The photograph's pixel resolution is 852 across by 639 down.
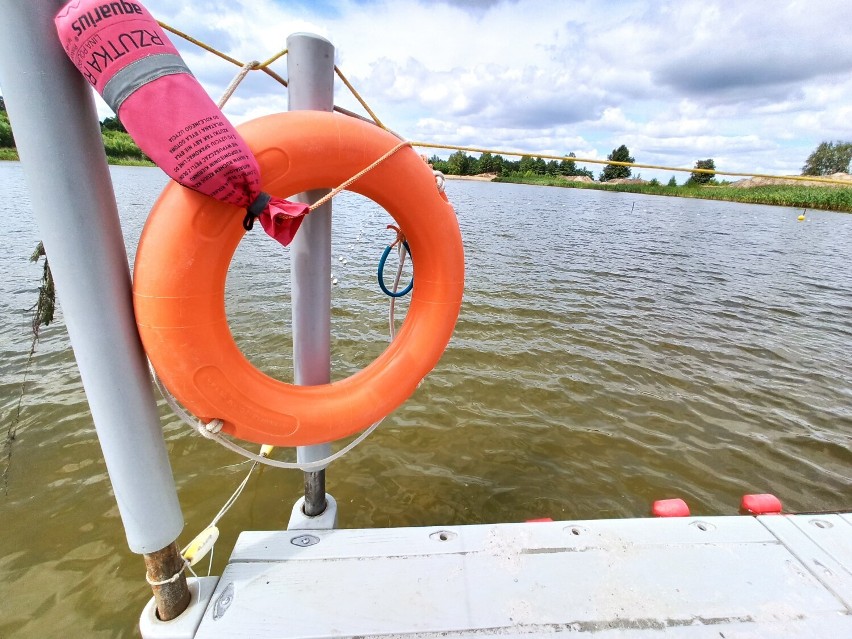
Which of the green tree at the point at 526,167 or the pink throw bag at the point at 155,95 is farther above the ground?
the green tree at the point at 526,167

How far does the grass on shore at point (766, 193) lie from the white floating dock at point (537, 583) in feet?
111

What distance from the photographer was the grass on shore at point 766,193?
26.5 metres

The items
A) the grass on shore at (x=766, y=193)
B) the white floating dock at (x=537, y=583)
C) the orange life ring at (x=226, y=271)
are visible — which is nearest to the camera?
the orange life ring at (x=226, y=271)

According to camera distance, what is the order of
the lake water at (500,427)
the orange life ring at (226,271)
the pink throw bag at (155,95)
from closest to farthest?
1. the pink throw bag at (155,95)
2. the orange life ring at (226,271)
3. the lake water at (500,427)

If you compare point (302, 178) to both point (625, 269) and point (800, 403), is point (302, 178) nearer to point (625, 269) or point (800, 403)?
point (800, 403)

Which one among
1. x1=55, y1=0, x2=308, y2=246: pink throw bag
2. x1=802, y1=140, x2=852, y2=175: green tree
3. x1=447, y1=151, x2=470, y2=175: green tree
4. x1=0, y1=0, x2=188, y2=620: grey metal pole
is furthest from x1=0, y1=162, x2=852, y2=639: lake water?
x1=802, y1=140, x2=852, y2=175: green tree

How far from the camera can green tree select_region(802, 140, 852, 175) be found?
49.3 meters

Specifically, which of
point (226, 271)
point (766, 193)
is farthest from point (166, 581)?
point (766, 193)

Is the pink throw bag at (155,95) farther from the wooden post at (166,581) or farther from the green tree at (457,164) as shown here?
Result: the green tree at (457,164)

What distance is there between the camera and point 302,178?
113 cm

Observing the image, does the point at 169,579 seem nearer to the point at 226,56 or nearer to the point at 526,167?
the point at 226,56

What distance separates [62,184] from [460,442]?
7.89 feet

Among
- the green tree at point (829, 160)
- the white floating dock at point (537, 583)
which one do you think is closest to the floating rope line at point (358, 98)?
the white floating dock at point (537, 583)

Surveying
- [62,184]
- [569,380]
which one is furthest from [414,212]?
[569,380]
